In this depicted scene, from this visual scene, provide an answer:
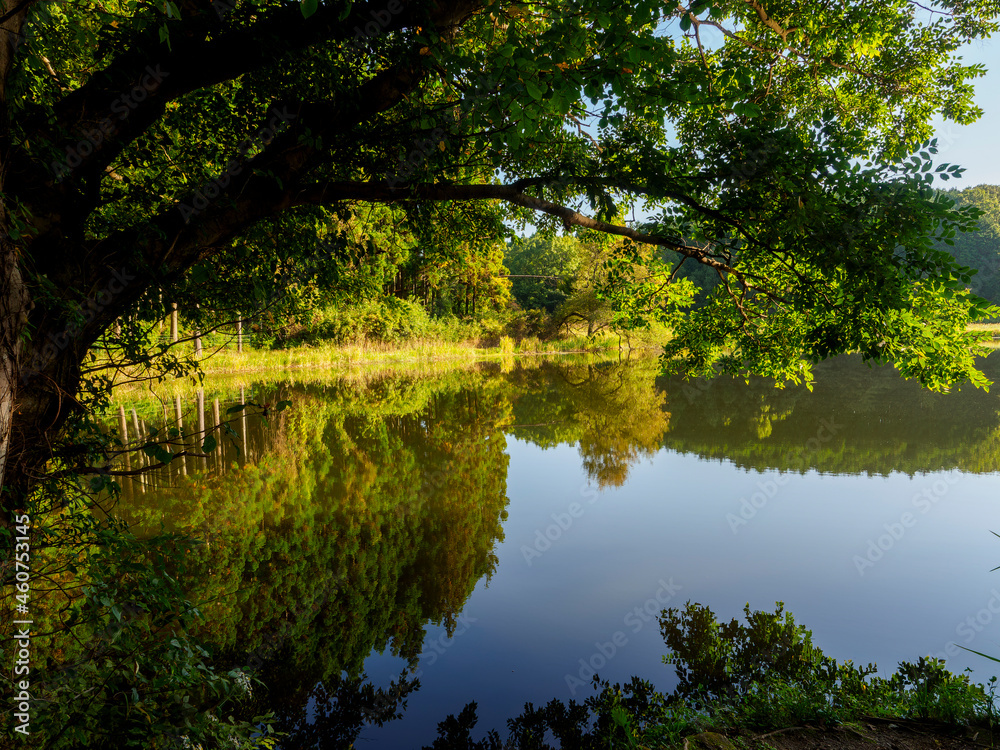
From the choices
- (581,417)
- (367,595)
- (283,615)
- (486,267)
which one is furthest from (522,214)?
(486,267)

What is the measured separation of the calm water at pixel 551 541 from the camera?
14.2ft

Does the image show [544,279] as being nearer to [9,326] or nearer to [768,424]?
[768,424]

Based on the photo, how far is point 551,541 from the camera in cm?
668

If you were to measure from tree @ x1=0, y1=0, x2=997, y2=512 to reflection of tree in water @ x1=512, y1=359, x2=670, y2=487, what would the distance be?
4542mm

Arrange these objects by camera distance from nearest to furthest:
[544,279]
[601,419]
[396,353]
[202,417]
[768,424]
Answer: [202,417], [768,424], [601,419], [396,353], [544,279]

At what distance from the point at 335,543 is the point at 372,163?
4.39m

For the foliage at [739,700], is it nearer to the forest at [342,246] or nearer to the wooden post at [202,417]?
the forest at [342,246]

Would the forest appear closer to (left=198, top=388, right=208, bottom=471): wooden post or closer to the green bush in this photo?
(left=198, top=388, right=208, bottom=471): wooden post

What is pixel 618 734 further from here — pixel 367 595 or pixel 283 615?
pixel 283 615

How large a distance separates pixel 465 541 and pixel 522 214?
414 centimetres

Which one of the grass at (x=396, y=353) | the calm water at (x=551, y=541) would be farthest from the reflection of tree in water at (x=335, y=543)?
the grass at (x=396, y=353)

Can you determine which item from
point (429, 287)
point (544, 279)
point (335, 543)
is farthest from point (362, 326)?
point (335, 543)

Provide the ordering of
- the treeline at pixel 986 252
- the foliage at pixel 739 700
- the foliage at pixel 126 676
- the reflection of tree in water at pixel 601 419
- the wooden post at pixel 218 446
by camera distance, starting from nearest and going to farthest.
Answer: the foliage at pixel 126 676 < the foliage at pixel 739 700 < the wooden post at pixel 218 446 < the reflection of tree in water at pixel 601 419 < the treeline at pixel 986 252

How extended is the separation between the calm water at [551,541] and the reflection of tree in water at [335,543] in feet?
0.09
